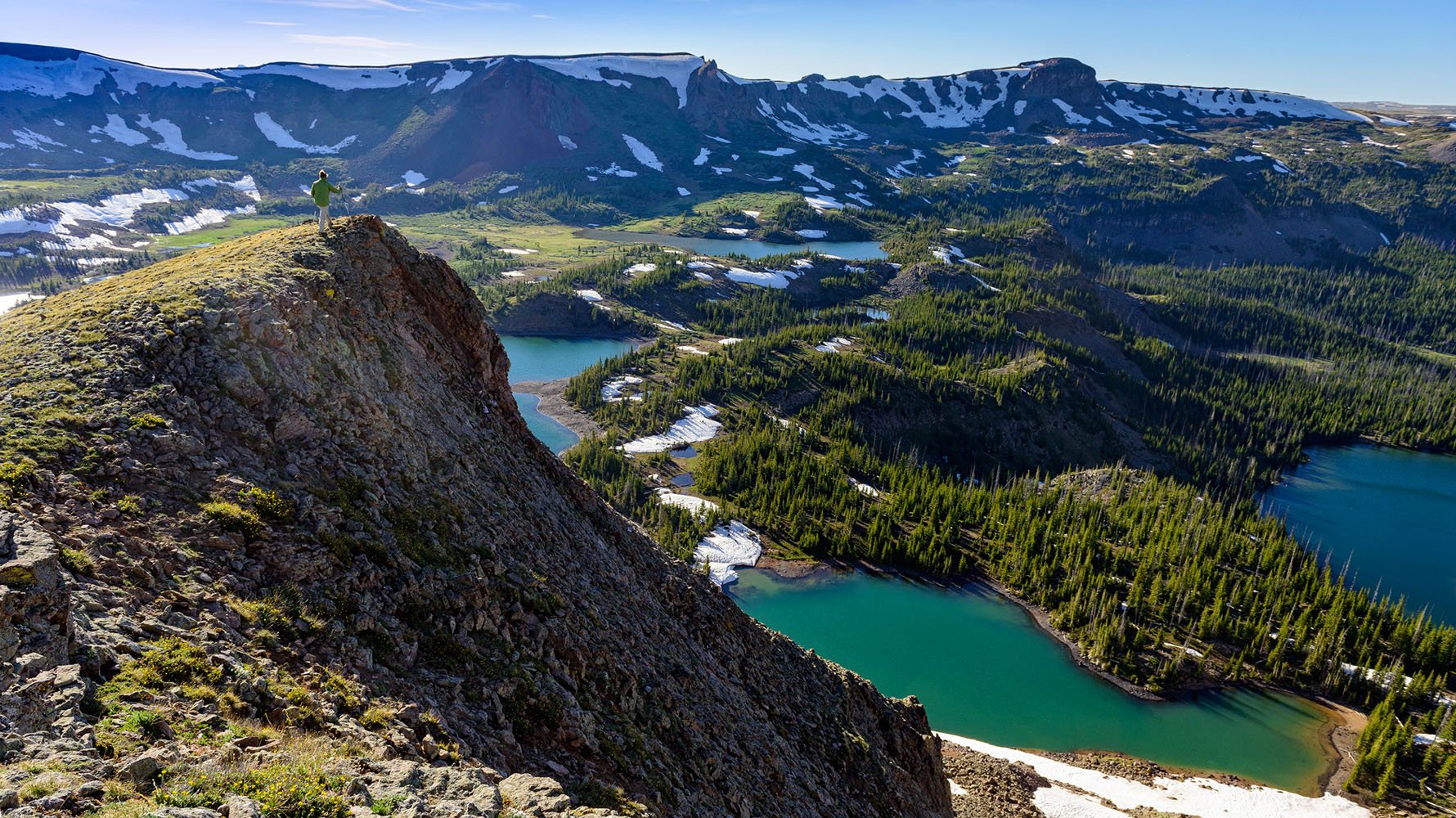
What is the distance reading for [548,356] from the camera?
115 meters

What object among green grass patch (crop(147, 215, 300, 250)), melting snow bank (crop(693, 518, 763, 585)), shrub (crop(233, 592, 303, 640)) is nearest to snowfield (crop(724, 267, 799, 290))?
melting snow bank (crop(693, 518, 763, 585))

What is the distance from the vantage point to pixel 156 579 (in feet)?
40.7

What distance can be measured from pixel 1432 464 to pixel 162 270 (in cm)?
14239

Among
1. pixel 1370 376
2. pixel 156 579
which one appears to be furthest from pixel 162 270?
pixel 1370 376

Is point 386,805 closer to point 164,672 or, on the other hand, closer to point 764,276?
point 164,672

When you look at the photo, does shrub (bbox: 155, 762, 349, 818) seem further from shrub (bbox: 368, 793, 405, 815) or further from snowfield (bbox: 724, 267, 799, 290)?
snowfield (bbox: 724, 267, 799, 290)

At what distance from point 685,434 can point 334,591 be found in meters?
68.3

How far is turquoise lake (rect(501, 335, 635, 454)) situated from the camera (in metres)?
94.1

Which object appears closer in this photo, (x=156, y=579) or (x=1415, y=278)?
(x=156, y=579)

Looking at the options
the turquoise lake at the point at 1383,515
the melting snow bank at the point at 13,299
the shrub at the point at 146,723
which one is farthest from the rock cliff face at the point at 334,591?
the melting snow bank at the point at 13,299

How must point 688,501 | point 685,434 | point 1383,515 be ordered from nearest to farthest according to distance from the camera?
point 688,501
point 685,434
point 1383,515

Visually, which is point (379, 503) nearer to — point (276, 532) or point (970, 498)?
point (276, 532)

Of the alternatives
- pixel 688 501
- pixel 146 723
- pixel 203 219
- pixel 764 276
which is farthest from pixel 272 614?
pixel 203 219

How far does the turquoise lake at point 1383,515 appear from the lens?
7331cm
